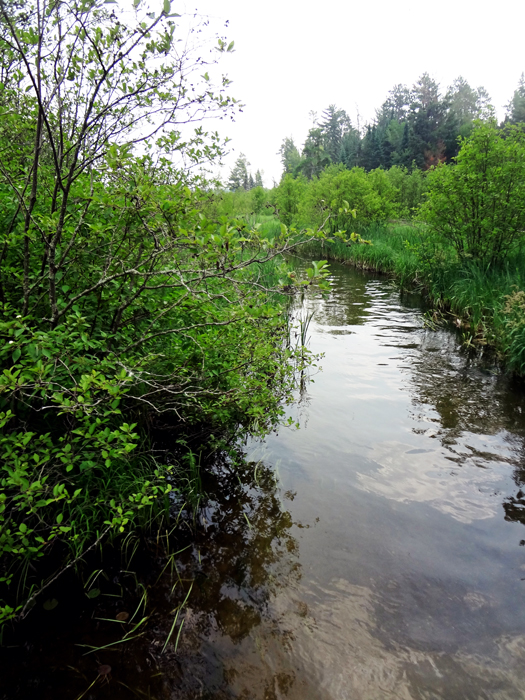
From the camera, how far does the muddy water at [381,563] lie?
221 centimetres

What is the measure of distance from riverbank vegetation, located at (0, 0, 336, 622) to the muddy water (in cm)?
89

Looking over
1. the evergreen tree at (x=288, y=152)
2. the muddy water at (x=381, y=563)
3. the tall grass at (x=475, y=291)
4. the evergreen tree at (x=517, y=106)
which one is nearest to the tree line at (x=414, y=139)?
the evergreen tree at (x=517, y=106)

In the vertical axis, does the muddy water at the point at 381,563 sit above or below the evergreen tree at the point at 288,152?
below

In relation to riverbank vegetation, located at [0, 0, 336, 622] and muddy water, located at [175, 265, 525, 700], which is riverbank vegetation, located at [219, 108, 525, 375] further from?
riverbank vegetation, located at [0, 0, 336, 622]

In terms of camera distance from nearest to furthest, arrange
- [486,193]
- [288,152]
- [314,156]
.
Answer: [486,193] < [314,156] < [288,152]

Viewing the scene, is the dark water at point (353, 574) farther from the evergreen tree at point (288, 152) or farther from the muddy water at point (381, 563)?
the evergreen tree at point (288, 152)

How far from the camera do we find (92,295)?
2.71 m

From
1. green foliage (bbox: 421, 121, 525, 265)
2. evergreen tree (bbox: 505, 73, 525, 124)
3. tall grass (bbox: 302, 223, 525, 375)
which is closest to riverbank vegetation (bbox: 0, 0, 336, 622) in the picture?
tall grass (bbox: 302, 223, 525, 375)

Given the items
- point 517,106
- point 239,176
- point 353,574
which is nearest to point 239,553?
point 353,574

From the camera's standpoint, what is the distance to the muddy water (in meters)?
2.21

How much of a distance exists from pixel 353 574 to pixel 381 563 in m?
0.25

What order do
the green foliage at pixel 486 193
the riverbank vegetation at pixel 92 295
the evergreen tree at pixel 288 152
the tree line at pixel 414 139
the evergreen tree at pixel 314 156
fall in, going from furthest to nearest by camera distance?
1. the evergreen tree at pixel 288 152
2. the evergreen tree at pixel 314 156
3. the tree line at pixel 414 139
4. the green foliage at pixel 486 193
5. the riverbank vegetation at pixel 92 295

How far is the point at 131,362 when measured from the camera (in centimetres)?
245

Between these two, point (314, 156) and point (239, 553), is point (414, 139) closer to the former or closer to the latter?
point (314, 156)
